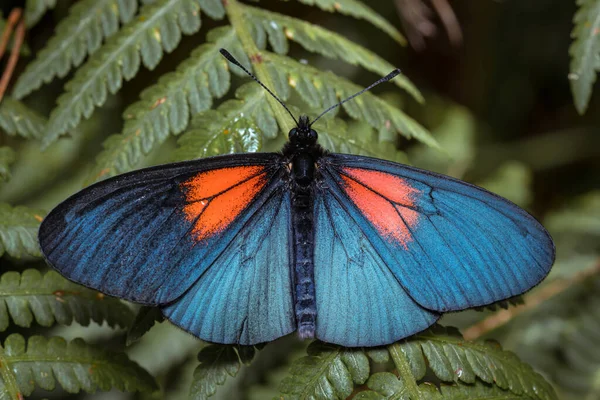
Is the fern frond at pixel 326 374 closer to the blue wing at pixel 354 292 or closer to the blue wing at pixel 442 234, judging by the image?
the blue wing at pixel 354 292

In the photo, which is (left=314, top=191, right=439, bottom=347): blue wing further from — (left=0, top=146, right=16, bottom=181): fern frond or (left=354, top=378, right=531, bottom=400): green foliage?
(left=0, top=146, right=16, bottom=181): fern frond

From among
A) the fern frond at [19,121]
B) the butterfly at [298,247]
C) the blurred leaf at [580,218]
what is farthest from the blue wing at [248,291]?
the blurred leaf at [580,218]

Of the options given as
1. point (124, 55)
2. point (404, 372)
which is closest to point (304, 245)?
point (404, 372)

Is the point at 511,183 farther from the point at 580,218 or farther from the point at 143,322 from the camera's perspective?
the point at 143,322

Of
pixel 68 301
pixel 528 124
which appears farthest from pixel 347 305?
pixel 528 124

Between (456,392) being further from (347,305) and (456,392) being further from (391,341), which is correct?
(347,305)
